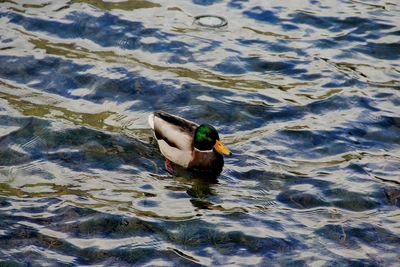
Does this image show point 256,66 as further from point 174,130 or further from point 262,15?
point 174,130

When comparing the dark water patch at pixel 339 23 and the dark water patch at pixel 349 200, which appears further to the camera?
the dark water patch at pixel 339 23

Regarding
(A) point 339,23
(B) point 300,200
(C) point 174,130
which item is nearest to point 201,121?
(C) point 174,130

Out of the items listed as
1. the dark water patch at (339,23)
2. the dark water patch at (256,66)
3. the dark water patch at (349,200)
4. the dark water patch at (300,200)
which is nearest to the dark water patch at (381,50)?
the dark water patch at (339,23)

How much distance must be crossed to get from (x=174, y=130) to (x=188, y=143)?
0.91ft

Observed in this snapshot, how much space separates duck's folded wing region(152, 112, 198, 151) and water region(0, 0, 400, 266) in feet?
1.01

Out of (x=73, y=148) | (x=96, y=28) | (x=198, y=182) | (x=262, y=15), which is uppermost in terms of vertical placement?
(x=262, y=15)

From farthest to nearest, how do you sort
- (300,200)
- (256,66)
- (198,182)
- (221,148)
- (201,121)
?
(256,66) < (201,121) < (221,148) < (198,182) < (300,200)

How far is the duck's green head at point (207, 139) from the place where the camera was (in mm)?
10781

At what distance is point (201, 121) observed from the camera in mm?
11922

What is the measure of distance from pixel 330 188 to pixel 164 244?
2455mm

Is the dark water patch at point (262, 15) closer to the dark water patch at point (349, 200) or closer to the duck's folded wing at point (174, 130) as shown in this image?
the duck's folded wing at point (174, 130)

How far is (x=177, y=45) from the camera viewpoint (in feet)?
45.5

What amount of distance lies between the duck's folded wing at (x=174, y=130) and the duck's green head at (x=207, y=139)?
19 centimetres

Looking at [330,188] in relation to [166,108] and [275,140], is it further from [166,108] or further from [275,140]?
[166,108]
